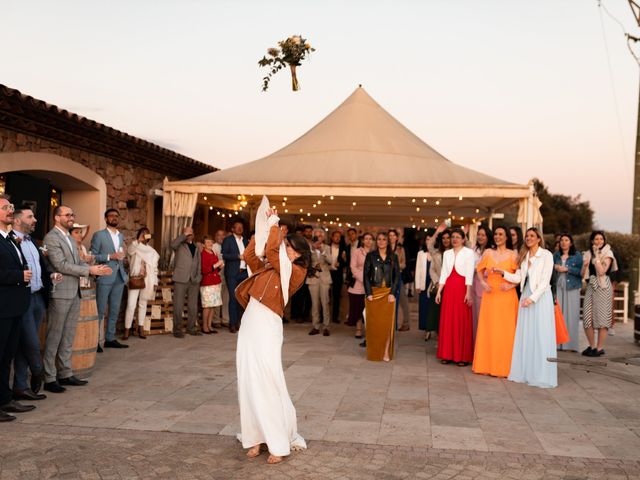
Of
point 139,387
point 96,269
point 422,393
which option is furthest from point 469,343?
point 96,269

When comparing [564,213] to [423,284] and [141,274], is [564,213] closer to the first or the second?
[423,284]

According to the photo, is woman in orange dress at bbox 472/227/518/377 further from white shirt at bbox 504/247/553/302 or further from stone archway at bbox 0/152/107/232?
stone archway at bbox 0/152/107/232

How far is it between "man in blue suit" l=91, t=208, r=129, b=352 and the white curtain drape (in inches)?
71.6

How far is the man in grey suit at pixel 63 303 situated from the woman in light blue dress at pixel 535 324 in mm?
4467

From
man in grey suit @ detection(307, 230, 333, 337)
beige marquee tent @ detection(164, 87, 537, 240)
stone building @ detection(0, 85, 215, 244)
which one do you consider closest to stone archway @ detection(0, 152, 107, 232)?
stone building @ detection(0, 85, 215, 244)

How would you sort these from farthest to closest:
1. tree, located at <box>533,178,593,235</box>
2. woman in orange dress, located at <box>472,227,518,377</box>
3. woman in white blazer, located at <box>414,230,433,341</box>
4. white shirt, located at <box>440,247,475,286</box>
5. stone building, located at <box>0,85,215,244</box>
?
tree, located at <box>533,178,593,235</box>
woman in white blazer, located at <box>414,230,433,341</box>
white shirt, located at <box>440,247,475,286</box>
stone building, located at <box>0,85,215,244</box>
woman in orange dress, located at <box>472,227,518,377</box>

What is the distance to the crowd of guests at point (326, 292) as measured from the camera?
5.39m

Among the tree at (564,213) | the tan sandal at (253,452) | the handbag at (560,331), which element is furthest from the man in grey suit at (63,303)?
the tree at (564,213)

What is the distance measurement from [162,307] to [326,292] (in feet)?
8.62

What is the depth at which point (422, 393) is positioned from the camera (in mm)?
6012

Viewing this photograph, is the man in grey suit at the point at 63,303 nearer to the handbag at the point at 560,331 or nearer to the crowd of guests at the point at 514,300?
the crowd of guests at the point at 514,300

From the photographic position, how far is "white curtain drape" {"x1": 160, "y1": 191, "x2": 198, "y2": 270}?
32.9ft

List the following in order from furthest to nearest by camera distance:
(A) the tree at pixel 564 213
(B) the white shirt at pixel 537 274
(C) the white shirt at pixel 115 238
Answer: (A) the tree at pixel 564 213, (C) the white shirt at pixel 115 238, (B) the white shirt at pixel 537 274

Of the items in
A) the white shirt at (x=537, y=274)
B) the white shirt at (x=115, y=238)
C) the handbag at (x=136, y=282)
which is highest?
the white shirt at (x=115, y=238)
